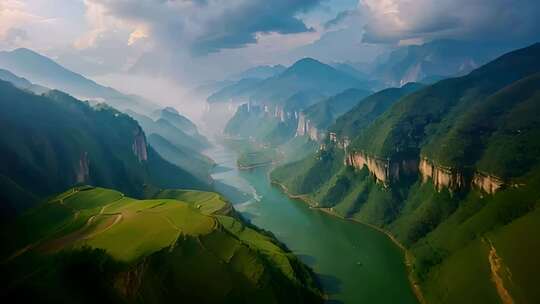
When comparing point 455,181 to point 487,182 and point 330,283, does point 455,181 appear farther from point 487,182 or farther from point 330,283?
point 330,283

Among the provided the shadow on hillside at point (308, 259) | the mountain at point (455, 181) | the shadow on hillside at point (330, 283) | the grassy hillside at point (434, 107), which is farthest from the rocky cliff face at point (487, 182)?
the shadow on hillside at point (308, 259)

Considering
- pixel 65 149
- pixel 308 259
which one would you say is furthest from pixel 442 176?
pixel 65 149

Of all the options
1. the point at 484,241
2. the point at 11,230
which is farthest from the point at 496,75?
the point at 11,230

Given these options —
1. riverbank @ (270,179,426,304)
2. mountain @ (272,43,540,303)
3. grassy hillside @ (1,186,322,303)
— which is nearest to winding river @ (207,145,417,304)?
riverbank @ (270,179,426,304)

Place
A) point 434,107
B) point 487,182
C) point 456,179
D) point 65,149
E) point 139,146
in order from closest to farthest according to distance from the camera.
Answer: point 487,182, point 456,179, point 65,149, point 434,107, point 139,146

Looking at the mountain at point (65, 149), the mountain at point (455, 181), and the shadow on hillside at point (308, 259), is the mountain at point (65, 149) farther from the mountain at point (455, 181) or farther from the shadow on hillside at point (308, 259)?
the mountain at point (455, 181)

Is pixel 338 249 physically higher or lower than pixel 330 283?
lower

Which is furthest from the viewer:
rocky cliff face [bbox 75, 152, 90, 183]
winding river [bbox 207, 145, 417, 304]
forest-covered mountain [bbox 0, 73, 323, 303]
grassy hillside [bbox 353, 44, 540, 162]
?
grassy hillside [bbox 353, 44, 540, 162]

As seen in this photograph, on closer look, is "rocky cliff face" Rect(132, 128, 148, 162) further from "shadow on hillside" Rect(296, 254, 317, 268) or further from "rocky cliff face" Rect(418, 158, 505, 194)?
"rocky cliff face" Rect(418, 158, 505, 194)
